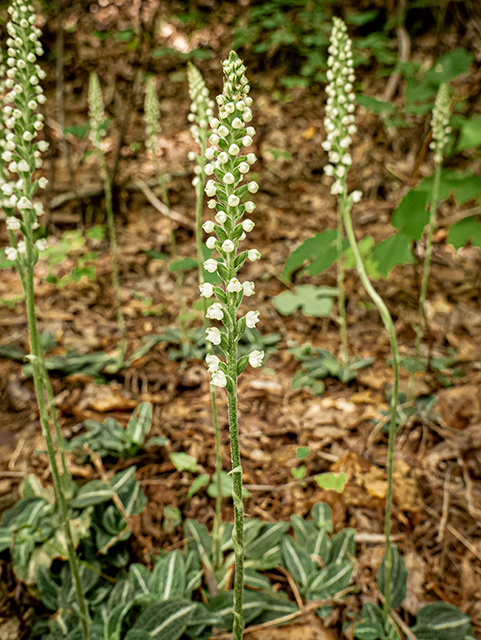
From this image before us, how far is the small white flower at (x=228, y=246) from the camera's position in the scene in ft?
5.02

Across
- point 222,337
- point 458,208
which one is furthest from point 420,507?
point 458,208

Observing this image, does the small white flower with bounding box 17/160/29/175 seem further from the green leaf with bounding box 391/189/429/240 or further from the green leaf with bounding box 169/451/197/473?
the green leaf with bounding box 169/451/197/473

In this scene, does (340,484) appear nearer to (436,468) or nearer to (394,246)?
(436,468)

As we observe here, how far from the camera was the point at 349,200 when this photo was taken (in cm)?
256

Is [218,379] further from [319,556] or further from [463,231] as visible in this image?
[463,231]

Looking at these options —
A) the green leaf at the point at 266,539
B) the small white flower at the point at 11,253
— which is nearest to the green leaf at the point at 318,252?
the small white flower at the point at 11,253

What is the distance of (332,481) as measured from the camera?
3236 millimetres

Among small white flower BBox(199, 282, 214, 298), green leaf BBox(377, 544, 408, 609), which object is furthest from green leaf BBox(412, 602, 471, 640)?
small white flower BBox(199, 282, 214, 298)

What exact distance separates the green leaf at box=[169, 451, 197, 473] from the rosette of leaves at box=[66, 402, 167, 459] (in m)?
0.15

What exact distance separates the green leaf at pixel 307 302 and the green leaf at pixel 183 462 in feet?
6.69

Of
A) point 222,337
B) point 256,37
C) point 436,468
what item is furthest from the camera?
point 256,37

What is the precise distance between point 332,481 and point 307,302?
217 centimetres

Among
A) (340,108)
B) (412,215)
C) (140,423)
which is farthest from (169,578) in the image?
(340,108)

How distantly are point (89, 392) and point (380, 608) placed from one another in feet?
9.24
